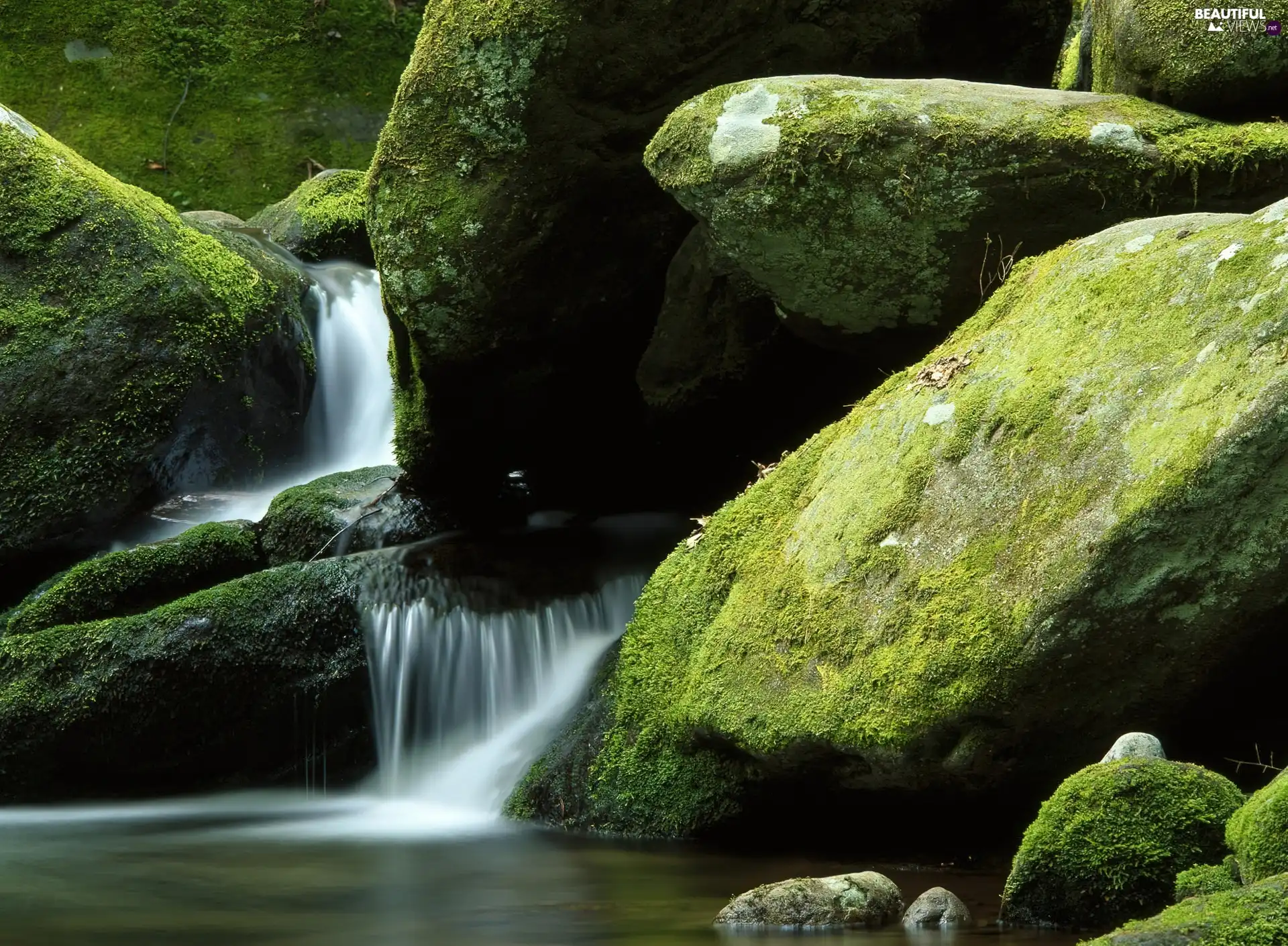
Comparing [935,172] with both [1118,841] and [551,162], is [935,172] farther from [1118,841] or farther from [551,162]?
[1118,841]

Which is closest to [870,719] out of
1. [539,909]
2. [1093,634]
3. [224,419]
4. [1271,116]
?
[1093,634]

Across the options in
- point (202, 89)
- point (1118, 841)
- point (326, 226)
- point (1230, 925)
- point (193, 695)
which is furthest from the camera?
point (202, 89)

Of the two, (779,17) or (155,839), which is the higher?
(779,17)

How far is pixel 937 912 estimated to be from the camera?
398 cm

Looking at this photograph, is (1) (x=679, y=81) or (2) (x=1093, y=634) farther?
(1) (x=679, y=81)

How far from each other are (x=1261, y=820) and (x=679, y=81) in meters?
5.04

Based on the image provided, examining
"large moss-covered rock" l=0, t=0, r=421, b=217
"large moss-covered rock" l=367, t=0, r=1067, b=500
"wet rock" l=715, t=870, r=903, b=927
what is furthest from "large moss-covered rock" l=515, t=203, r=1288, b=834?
→ "large moss-covered rock" l=0, t=0, r=421, b=217

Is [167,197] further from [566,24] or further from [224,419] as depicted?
[566,24]

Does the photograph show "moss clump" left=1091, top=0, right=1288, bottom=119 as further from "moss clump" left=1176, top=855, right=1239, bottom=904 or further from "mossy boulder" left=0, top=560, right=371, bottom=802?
"mossy boulder" left=0, top=560, right=371, bottom=802

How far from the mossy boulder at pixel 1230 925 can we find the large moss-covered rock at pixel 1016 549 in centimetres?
130

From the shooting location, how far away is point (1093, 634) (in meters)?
4.23

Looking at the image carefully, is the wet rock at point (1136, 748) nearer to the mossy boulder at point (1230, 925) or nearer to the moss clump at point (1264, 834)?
the moss clump at point (1264, 834)

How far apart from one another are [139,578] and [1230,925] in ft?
21.2

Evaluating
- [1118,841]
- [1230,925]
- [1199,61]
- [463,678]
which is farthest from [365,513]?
[1230,925]
